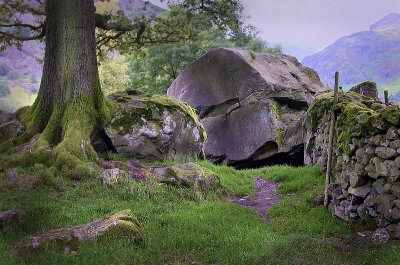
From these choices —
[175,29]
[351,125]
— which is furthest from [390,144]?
[175,29]

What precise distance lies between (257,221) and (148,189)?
3.38m

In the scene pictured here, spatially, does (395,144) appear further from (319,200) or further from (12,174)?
(12,174)

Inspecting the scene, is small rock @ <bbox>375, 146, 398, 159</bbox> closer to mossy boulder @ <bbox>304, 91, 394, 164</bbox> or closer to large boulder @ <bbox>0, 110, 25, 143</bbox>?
mossy boulder @ <bbox>304, 91, 394, 164</bbox>

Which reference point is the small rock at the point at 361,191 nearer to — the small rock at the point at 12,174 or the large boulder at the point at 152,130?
the large boulder at the point at 152,130

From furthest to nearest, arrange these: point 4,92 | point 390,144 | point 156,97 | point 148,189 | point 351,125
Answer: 1. point 4,92
2. point 156,97
3. point 148,189
4. point 351,125
5. point 390,144

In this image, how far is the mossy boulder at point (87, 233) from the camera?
23.3 ft

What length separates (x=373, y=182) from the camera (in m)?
10.0

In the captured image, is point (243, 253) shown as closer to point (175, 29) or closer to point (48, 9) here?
point (48, 9)

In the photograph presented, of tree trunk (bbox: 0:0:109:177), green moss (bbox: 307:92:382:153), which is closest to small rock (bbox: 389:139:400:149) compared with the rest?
green moss (bbox: 307:92:382:153)

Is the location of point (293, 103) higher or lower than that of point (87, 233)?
higher

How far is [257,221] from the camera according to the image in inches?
415

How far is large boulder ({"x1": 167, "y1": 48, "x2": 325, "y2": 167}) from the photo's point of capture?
24.6 metres

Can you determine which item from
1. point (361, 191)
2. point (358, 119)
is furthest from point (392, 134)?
point (361, 191)

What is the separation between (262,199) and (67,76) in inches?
329
